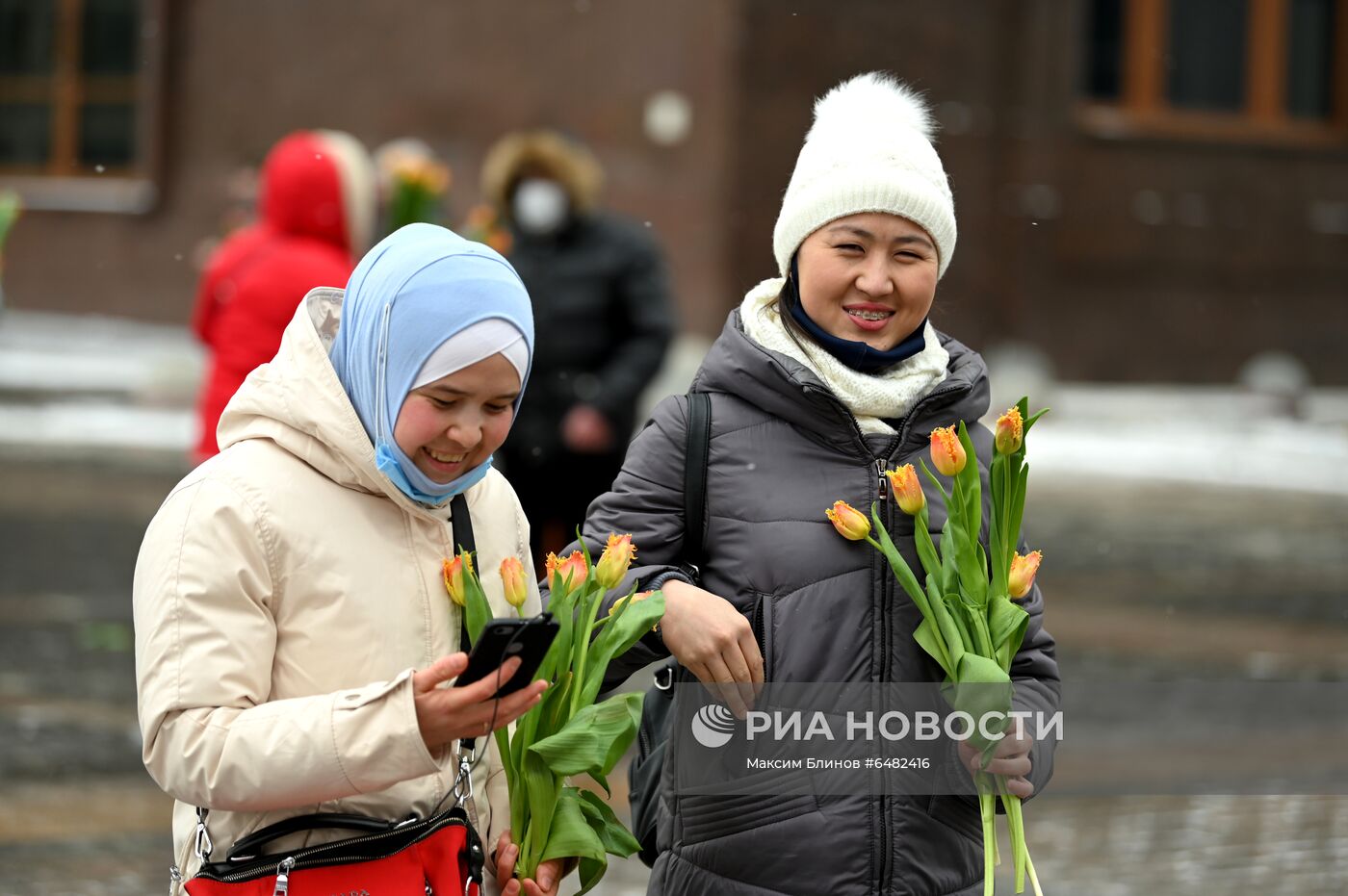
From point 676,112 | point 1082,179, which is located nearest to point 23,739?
point 676,112

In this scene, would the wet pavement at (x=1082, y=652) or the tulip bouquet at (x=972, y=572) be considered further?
the wet pavement at (x=1082, y=652)

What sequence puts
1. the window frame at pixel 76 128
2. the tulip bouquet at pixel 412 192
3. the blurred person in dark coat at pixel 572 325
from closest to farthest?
the blurred person in dark coat at pixel 572 325 < the tulip bouquet at pixel 412 192 < the window frame at pixel 76 128

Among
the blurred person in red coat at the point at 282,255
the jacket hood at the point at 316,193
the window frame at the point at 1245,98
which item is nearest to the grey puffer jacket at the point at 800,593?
the blurred person in red coat at the point at 282,255

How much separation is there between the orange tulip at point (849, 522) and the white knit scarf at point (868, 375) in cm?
20

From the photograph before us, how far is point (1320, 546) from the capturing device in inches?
480

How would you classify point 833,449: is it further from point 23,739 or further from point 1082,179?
point 1082,179

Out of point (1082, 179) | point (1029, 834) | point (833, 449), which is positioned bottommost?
point (1029, 834)

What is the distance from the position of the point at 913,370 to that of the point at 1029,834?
3345 mm

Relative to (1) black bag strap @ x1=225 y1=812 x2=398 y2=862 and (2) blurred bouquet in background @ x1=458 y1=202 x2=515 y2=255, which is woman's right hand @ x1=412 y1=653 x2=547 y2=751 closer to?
(1) black bag strap @ x1=225 y1=812 x2=398 y2=862

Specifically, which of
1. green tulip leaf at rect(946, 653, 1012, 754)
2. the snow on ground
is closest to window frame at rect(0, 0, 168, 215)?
the snow on ground

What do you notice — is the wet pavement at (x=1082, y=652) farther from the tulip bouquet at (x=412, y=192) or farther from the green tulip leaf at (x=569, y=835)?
the green tulip leaf at (x=569, y=835)

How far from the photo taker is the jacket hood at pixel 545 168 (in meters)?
7.11

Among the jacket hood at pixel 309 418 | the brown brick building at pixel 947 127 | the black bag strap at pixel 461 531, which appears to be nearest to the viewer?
the jacket hood at pixel 309 418

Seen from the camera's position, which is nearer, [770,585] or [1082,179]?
[770,585]
